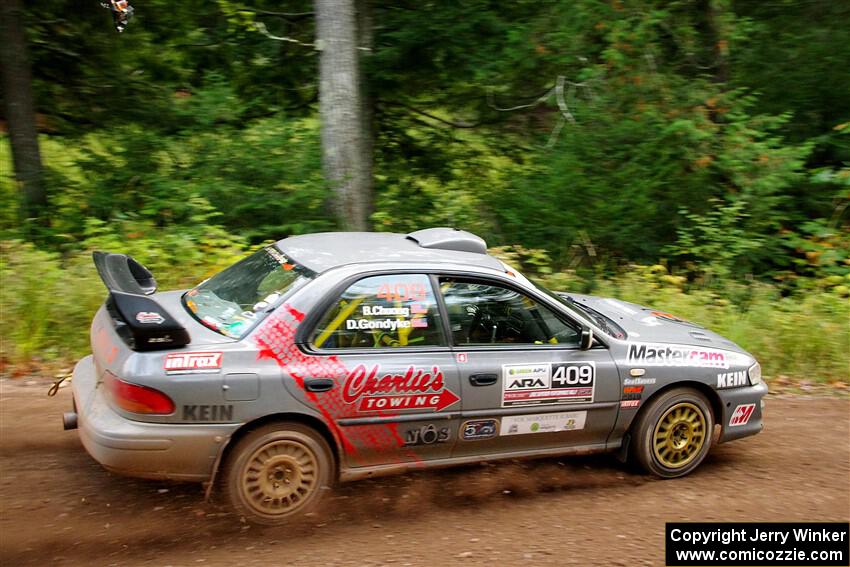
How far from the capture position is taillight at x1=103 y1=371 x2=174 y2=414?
4109mm

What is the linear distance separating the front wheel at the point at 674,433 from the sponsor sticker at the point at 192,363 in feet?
9.32

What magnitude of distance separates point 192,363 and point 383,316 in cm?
114

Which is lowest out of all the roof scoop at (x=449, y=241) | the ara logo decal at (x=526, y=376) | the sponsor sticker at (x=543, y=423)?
the sponsor sticker at (x=543, y=423)

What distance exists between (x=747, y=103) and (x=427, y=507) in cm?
851

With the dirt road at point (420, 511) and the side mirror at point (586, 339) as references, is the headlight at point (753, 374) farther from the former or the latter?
the side mirror at point (586, 339)

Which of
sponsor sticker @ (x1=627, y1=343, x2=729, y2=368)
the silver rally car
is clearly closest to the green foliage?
sponsor sticker @ (x1=627, y1=343, x2=729, y2=368)

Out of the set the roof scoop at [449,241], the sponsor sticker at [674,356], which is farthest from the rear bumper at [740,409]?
the roof scoop at [449,241]

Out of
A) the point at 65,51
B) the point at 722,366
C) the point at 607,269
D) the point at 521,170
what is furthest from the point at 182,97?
the point at 722,366

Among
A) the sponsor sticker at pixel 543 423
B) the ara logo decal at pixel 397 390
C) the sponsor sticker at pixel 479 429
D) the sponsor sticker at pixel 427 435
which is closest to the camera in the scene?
the ara logo decal at pixel 397 390

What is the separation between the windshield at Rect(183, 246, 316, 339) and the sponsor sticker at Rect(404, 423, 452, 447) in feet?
3.72

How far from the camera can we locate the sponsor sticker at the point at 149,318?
13.7ft

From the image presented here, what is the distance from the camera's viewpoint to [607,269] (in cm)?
1054

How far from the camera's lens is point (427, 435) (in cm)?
468

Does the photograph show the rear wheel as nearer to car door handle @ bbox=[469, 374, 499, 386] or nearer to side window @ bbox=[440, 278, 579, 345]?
car door handle @ bbox=[469, 374, 499, 386]
